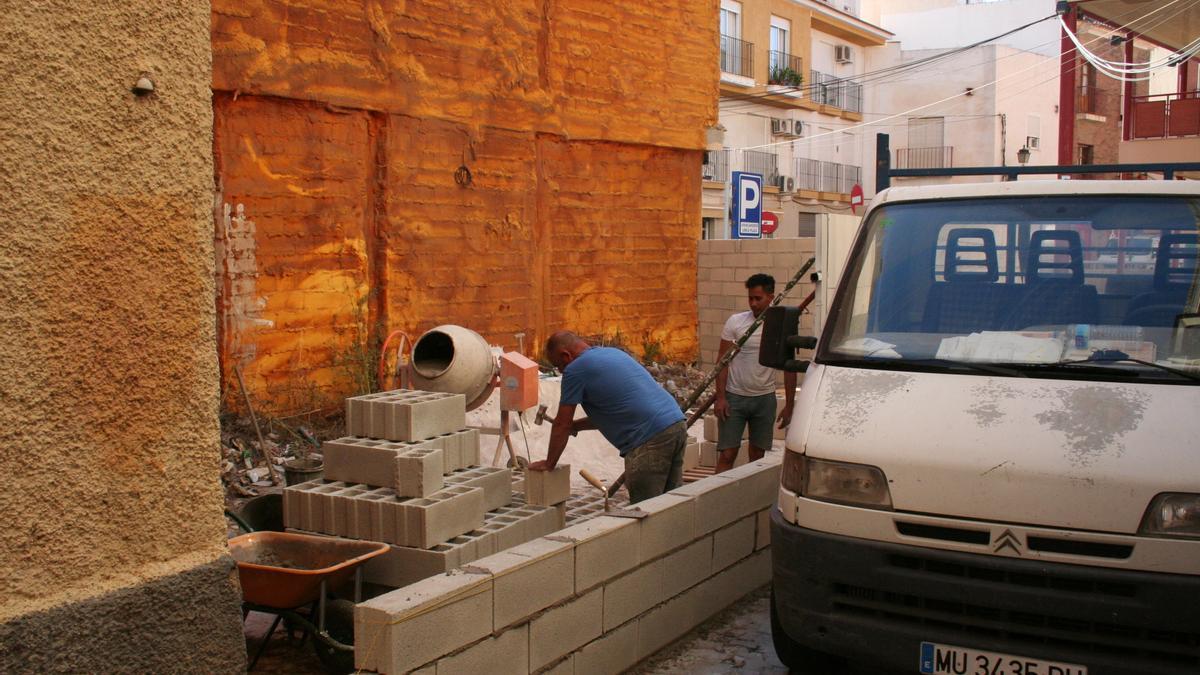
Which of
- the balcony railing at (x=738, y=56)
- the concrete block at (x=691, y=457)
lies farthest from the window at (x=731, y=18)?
the concrete block at (x=691, y=457)

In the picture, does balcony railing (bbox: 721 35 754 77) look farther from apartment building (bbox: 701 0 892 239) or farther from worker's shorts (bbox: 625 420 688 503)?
worker's shorts (bbox: 625 420 688 503)

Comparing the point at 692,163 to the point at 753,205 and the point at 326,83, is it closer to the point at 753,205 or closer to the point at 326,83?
the point at 753,205

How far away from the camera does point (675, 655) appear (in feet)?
18.3

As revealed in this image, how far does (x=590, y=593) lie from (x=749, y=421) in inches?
154

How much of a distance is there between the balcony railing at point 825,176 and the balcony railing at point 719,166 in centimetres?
437

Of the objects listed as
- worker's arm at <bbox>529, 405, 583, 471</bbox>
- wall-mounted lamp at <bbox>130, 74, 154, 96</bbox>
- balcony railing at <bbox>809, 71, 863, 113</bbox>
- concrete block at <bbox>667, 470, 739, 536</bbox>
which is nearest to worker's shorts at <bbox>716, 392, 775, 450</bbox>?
concrete block at <bbox>667, 470, 739, 536</bbox>

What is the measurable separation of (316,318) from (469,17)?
4.17 meters

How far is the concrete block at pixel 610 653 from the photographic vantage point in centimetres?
496

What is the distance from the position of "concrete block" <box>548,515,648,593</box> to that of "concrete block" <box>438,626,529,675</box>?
436mm

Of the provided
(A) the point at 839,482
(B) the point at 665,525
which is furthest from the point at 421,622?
(B) the point at 665,525

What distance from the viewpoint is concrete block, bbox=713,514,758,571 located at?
610cm

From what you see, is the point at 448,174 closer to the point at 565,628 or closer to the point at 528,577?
the point at 565,628

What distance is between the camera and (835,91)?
3991cm

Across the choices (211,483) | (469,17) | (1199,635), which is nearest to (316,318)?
(469,17)
